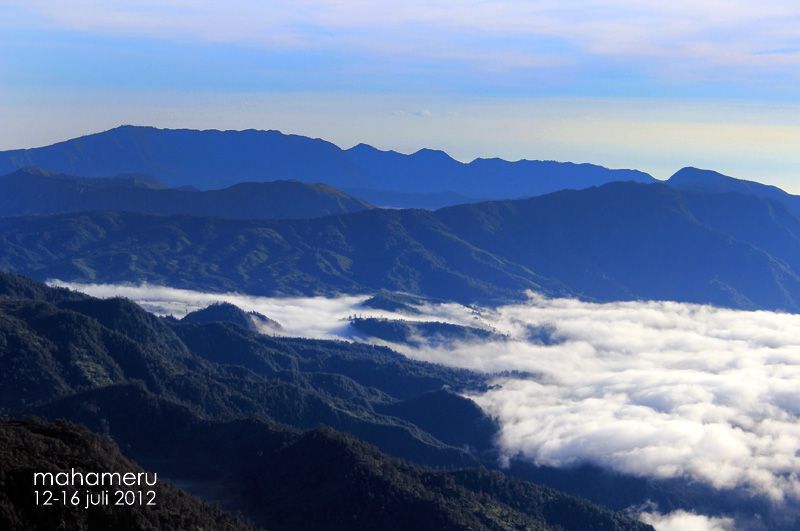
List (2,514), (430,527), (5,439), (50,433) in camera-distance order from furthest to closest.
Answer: (430,527)
(50,433)
(5,439)
(2,514)

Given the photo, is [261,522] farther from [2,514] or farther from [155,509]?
[2,514]

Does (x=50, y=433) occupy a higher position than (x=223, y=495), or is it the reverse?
(x=50, y=433)

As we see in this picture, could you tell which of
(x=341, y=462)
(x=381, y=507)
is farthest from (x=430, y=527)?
(x=341, y=462)

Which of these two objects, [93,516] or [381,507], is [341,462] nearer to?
[381,507]

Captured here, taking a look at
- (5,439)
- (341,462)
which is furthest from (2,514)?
(341,462)

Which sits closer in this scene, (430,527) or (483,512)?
(430,527)

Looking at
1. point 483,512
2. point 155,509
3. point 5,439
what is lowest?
point 483,512

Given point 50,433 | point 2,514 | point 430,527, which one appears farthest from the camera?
point 430,527
